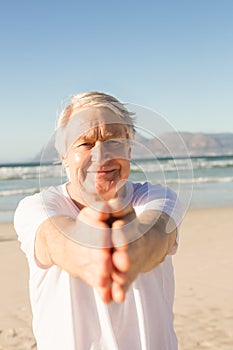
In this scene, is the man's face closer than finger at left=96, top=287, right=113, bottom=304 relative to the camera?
No

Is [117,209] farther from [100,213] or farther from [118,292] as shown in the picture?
[118,292]

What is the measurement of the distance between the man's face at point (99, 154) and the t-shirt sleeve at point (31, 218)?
164 mm

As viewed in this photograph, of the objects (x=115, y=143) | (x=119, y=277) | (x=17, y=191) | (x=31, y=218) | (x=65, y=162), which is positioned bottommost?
(x=17, y=191)

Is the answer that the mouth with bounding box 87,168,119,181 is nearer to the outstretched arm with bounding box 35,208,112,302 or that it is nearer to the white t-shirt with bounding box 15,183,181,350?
the outstretched arm with bounding box 35,208,112,302

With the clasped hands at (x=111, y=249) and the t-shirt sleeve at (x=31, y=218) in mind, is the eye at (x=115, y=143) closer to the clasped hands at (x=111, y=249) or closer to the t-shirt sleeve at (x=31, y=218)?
the clasped hands at (x=111, y=249)

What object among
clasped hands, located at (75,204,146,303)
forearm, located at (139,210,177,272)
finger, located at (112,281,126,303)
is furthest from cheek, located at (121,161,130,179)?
finger, located at (112,281,126,303)

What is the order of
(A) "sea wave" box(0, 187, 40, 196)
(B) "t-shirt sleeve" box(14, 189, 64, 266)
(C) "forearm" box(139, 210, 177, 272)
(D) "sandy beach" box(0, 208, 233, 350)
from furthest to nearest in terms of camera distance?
(A) "sea wave" box(0, 187, 40, 196), (D) "sandy beach" box(0, 208, 233, 350), (B) "t-shirt sleeve" box(14, 189, 64, 266), (C) "forearm" box(139, 210, 177, 272)

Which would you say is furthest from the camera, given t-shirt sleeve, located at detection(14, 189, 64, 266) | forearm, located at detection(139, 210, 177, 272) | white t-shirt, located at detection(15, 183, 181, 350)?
white t-shirt, located at detection(15, 183, 181, 350)

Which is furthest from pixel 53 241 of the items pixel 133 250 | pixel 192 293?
pixel 192 293

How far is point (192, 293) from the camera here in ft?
20.7

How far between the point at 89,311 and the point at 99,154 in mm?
859

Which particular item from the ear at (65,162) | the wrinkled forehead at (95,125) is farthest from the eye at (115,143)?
the ear at (65,162)

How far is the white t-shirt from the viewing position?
192 centimetres

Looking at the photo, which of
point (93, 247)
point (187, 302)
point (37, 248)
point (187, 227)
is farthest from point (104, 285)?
point (187, 227)
